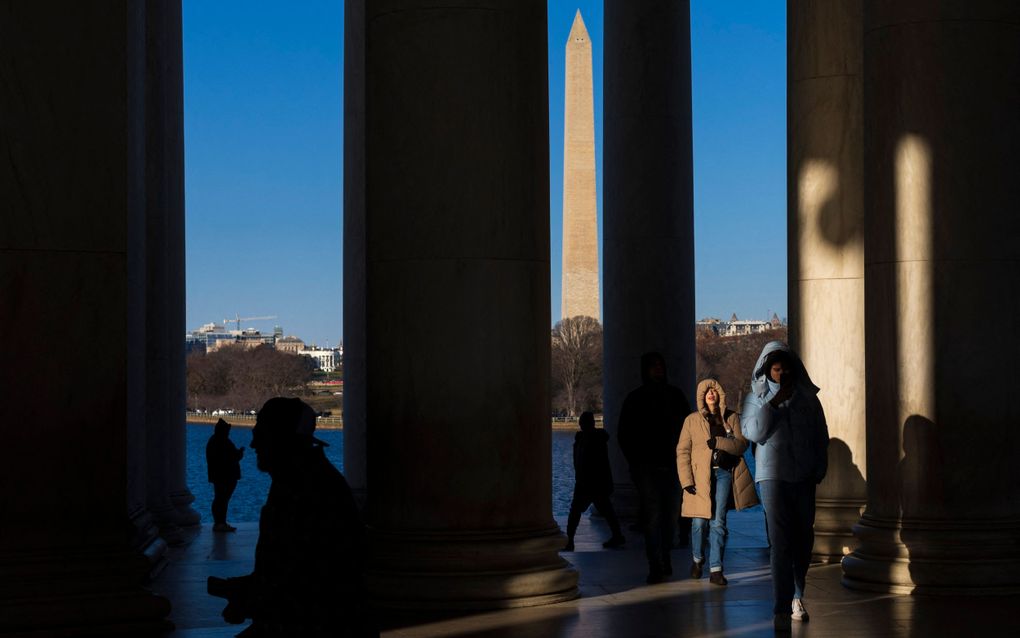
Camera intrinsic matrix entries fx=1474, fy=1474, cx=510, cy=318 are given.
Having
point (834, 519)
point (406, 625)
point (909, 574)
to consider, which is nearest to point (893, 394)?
point (909, 574)

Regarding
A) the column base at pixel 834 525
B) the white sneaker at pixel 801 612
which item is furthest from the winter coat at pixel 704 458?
the column base at pixel 834 525

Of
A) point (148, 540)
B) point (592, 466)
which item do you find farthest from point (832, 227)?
point (148, 540)

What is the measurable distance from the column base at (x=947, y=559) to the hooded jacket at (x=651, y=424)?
1537 cm

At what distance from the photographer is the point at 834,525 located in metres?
104

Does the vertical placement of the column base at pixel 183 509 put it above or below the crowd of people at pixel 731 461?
below

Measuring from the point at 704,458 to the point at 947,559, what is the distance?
15464 mm

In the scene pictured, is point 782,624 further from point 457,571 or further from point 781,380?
point 457,571

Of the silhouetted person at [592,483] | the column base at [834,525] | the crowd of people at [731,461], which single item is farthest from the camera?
the silhouetted person at [592,483]

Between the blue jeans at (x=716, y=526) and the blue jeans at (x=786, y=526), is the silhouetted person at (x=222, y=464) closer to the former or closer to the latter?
the blue jeans at (x=716, y=526)

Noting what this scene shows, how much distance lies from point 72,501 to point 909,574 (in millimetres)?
46153

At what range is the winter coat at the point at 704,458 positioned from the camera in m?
88.6

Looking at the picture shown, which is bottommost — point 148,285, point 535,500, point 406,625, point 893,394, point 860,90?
point 406,625

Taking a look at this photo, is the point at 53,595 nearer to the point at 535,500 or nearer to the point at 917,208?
the point at 535,500

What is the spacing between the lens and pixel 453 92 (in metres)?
79.5
